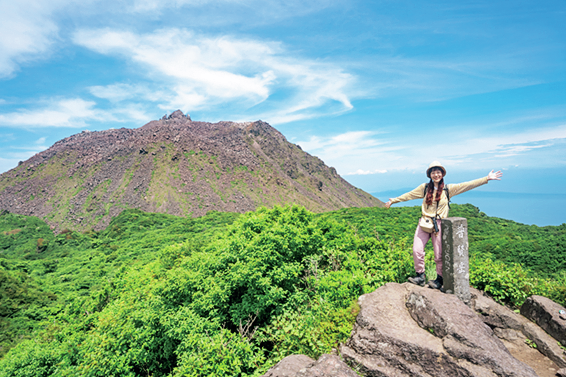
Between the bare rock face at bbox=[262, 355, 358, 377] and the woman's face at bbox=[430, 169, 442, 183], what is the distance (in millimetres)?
5364

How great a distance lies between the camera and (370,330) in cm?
623

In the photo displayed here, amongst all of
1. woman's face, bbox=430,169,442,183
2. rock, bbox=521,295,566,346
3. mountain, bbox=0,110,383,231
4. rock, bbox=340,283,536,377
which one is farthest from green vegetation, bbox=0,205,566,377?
mountain, bbox=0,110,383,231

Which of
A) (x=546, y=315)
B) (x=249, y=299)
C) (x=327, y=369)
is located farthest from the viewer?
(x=249, y=299)

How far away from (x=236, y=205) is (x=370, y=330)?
276 ft

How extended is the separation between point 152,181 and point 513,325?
9503cm

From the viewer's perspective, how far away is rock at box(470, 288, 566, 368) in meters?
6.10

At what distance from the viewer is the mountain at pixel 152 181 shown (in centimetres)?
8312

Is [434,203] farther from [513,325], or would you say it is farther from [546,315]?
[546,315]

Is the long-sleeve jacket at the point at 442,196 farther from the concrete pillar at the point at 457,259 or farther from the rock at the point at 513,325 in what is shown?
the rock at the point at 513,325

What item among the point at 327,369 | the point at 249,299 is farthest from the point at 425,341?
the point at 249,299

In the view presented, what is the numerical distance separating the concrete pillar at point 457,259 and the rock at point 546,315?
5.56ft

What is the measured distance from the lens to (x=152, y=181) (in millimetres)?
87812

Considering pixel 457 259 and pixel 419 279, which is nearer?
pixel 457 259

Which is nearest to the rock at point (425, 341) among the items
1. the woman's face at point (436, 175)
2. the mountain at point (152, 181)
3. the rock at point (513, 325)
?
→ the rock at point (513, 325)
